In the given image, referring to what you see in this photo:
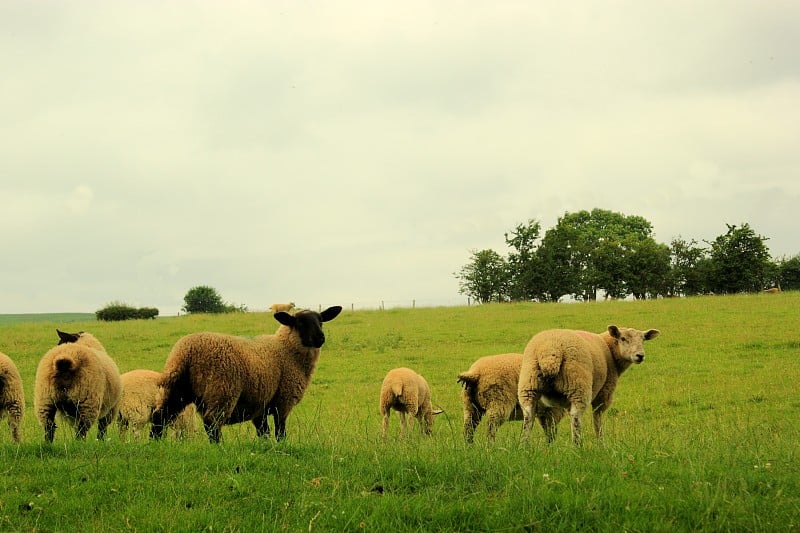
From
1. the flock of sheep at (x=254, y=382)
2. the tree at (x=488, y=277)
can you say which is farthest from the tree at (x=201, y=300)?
the flock of sheep at (x=254, y=382)

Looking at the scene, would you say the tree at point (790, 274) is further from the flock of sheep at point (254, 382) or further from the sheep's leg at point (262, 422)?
the sheep's leg at point (262, 422)

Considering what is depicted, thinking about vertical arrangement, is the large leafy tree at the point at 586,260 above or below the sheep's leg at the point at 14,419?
above

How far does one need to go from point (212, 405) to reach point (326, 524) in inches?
188

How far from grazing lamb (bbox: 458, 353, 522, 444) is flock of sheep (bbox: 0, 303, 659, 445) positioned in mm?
19

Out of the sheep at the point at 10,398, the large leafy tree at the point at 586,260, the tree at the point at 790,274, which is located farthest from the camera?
the tree at the point at 790,274

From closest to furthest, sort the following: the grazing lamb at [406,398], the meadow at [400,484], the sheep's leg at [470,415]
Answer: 1. the meadow at [400,484]
2. the sheep's leg at [470,415]
3. the grazing lamb at [406,398]

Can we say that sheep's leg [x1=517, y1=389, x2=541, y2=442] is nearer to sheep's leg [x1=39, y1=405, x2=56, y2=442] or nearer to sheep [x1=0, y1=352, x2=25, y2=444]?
sheep's leg [x1=39, y1=405, x2=56, y2=442]

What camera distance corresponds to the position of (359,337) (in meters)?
35.4

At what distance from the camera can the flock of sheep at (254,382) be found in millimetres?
10242

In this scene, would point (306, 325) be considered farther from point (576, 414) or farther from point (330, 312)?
point (576, 414)

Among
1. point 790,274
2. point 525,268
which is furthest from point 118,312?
point 790,274

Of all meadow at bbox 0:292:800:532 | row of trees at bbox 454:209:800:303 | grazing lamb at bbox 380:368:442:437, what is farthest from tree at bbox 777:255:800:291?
meadow at bbox 0:292:800:532

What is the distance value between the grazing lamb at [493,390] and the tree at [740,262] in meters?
60.3

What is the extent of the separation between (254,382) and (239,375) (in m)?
0.32
